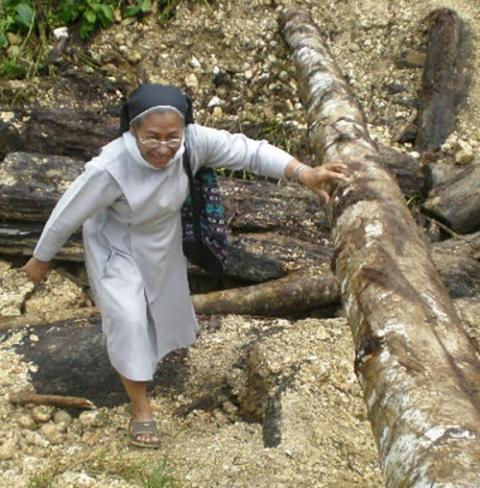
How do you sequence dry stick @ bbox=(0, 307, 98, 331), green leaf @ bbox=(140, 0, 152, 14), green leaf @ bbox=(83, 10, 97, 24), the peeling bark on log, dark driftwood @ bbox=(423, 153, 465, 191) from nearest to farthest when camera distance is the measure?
dry stick @ bbox=(0, 307, 98, 331) < the peeling bark on log < dark driftwood @ bbox=(423, 153, 465, 191) < green leaf @ bbox=(83, 10, 97, 24) < green leaf @ bbox=(140, 0, 152, 14)

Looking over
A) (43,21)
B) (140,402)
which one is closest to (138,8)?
(43,21)

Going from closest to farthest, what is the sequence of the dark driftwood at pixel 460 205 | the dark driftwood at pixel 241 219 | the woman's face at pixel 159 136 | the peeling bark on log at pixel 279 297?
the woman's face at pixel 159 136 < the peeling bark on log at pixel 279 297 < the dark driftwood at pixel 241 219 < the dark driftwood at pixel 460 205

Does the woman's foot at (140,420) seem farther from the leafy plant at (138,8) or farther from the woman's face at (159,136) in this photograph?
the leafy plant at (138,8)

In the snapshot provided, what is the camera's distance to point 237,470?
3.57 meters

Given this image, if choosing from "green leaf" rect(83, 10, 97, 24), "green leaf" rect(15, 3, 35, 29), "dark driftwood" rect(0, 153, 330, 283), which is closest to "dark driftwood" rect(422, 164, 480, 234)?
"dark driftwood" rect(0, 153, 330, 283)

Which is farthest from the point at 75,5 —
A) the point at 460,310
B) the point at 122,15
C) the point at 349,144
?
the point at 460,310

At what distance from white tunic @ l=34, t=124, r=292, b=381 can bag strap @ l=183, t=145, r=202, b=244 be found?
3cm

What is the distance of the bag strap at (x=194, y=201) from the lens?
3.68 metres

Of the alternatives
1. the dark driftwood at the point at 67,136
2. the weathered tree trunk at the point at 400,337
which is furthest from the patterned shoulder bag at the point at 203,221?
the dark driftwood at the point at 67,136

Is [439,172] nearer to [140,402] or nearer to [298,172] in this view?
[298,172]

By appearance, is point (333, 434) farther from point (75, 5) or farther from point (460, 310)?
point (75, 5)

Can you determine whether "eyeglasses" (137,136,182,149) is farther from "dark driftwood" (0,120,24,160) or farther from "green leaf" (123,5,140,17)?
"green leaf" (123,5,140,17)

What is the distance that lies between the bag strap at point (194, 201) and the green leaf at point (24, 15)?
10.4 ft

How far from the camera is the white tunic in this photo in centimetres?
353
